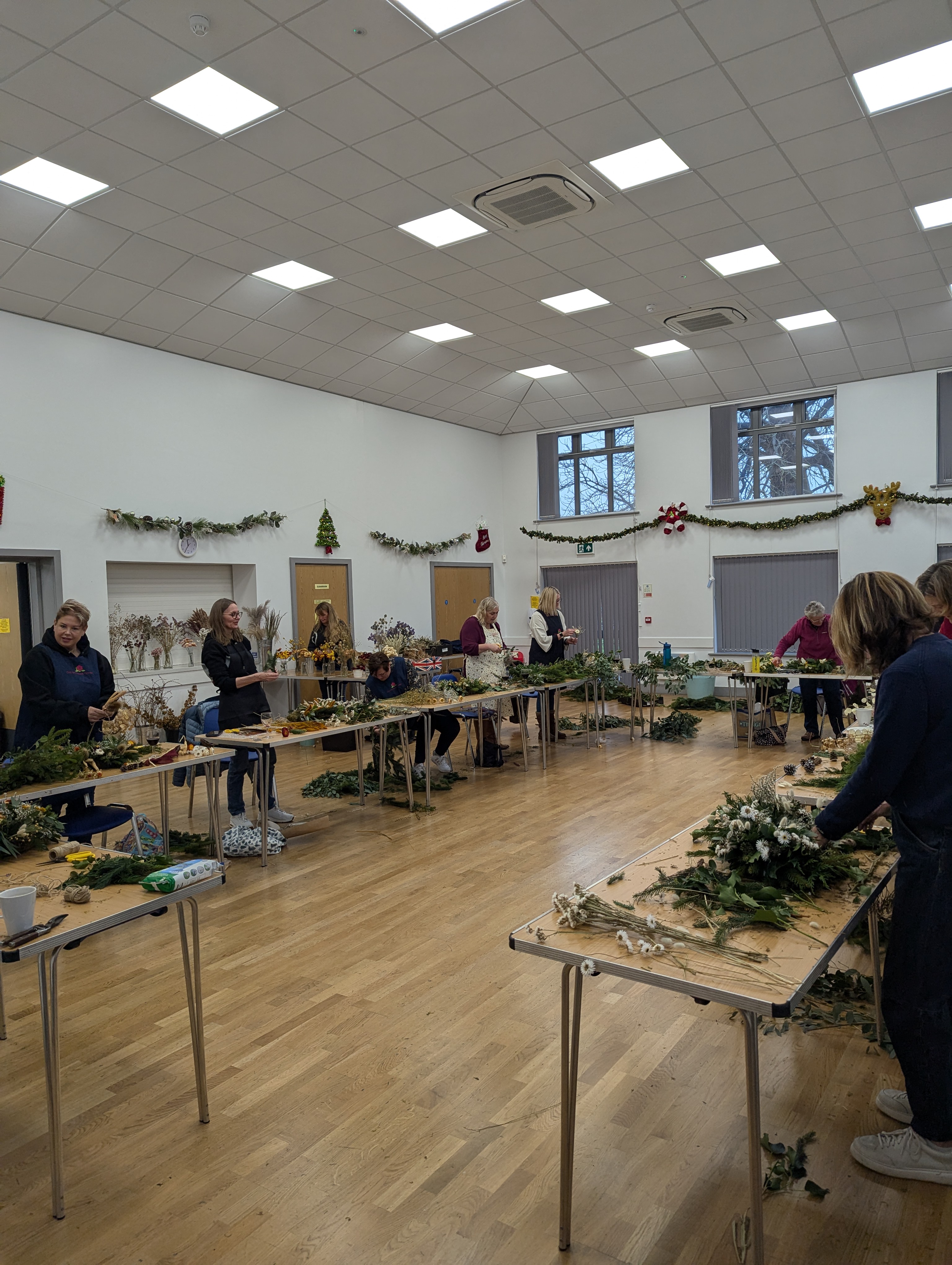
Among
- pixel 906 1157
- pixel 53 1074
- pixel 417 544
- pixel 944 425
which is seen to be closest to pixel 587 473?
pixel 417 544

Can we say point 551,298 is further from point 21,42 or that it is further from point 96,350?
point 21,42

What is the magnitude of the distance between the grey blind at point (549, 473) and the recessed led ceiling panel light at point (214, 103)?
8676 millimetres

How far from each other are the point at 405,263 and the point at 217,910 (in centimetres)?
605

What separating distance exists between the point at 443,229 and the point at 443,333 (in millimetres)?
2904

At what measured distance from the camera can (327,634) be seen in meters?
9.77

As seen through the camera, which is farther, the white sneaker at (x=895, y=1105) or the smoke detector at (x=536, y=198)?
the smoke detector at (x=536, y=198)

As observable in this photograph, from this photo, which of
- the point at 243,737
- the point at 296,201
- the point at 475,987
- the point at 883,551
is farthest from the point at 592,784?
the point at 883,551

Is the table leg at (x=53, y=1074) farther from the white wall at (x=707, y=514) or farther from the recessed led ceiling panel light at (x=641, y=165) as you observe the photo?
the white wall at (x=707, y=514)

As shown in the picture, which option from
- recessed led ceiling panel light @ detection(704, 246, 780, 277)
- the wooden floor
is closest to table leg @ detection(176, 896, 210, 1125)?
the wooden floor

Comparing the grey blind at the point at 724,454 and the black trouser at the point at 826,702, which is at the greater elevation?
the grey blind at the point at 724,454

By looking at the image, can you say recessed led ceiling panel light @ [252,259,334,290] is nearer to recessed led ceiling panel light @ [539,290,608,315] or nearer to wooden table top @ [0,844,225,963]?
recessed led ceiling panel light @ [539,290,608,315]

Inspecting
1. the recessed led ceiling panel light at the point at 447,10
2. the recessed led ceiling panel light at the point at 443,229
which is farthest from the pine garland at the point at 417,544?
the recessed led ceiling panel light at the point at 447,10

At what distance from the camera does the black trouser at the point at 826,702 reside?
8516mm

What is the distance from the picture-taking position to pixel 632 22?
4.67m
